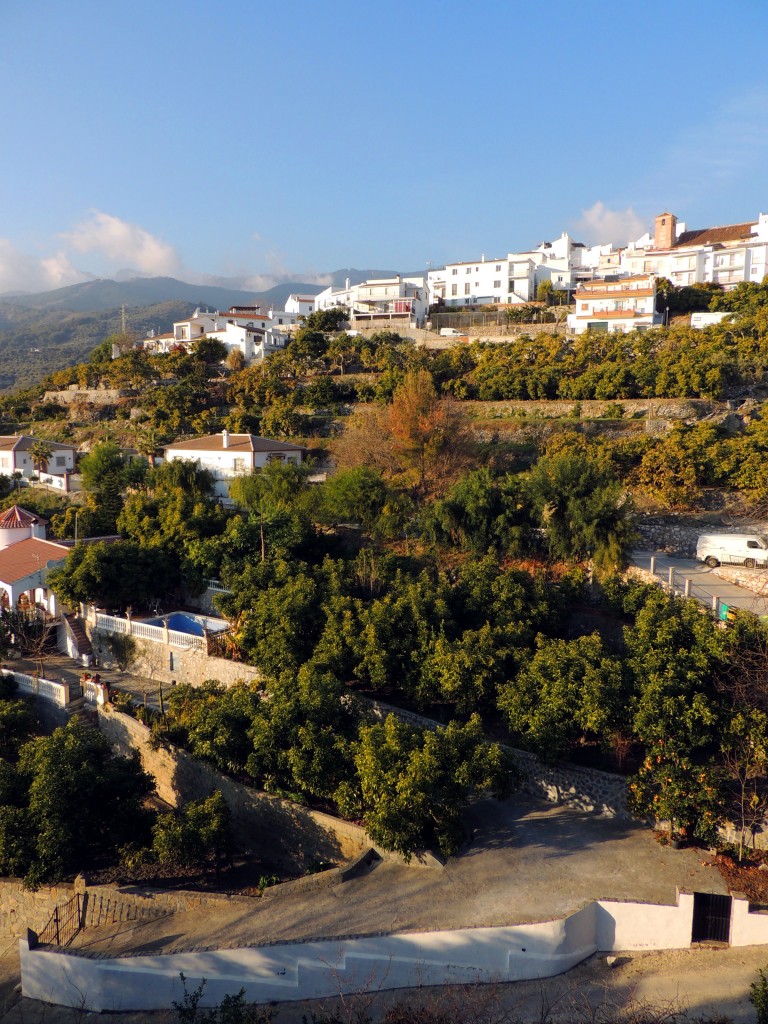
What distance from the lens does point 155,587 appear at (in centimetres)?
2098

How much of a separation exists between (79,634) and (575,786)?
1447cm

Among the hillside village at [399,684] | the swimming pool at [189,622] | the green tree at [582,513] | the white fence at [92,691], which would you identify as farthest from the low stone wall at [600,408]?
the white fence at [92,691]

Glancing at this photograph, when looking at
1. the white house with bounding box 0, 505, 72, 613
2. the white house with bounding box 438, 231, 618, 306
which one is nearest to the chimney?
the white house with bounding box 438, 231, 618, 306

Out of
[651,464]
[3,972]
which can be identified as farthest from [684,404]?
[3,972]

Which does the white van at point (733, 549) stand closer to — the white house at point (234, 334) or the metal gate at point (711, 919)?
the metal gate at point (711, 919)

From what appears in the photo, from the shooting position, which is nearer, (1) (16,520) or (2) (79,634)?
(2) (79,634)

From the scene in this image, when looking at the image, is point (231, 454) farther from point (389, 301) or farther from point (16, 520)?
point (389, 301)

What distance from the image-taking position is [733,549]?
19500 millimetres

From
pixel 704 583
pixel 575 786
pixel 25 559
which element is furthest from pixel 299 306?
pixel 575 786

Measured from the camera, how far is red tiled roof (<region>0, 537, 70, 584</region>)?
2191cm

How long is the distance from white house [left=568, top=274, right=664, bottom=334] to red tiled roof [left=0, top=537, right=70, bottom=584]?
3173cm

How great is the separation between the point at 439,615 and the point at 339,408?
22.9 meters

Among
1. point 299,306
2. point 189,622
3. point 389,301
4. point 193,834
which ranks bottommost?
point 193,834

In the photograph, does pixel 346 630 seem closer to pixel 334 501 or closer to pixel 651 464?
pixel 334 501
